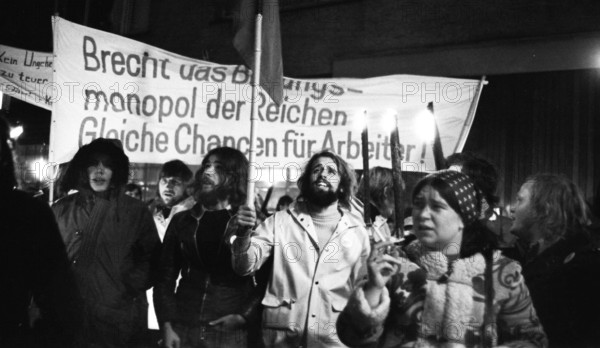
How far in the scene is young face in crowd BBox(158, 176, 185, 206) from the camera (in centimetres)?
585

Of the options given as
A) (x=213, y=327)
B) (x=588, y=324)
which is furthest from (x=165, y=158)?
(x=588, y=324)

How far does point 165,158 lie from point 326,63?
206 inches

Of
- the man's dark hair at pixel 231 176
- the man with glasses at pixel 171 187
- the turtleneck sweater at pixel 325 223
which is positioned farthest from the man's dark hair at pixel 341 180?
the man with glasses at pixel 171 187

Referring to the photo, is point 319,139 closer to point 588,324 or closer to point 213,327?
point 213,327

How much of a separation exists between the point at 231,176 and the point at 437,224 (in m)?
1.84

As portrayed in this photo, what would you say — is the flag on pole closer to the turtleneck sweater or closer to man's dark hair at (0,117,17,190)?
the turtleneck sweater

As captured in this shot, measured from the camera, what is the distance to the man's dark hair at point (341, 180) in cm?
380

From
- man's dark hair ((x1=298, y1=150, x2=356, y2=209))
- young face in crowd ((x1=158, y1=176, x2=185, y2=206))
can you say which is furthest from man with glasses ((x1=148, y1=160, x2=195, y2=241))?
man's dark hair ((x1=298, y1=150, x2=356, y2=209))

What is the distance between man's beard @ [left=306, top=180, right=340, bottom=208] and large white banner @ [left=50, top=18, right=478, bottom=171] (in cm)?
140

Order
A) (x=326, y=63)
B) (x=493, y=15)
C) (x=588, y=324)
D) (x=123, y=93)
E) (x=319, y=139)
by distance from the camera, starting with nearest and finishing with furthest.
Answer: (x=588, y=324), (x=123, y=93), (x=319, y=139), (x=493, y=15), (x=326, y=63)

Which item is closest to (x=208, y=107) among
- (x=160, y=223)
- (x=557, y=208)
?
(x=160, y=223)

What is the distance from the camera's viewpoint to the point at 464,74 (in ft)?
27.8

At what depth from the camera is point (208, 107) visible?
17.4ft

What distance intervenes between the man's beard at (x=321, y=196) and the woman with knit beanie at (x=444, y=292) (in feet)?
3.82
